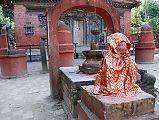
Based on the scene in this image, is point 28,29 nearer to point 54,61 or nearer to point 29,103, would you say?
point 54,61

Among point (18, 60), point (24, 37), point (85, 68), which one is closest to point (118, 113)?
point (85, 68)

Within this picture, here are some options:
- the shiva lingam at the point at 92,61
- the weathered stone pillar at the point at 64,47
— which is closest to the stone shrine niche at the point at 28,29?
the weathered stone pillar at the point at 64,47

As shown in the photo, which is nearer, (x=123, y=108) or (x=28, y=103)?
(x=123, y=108)

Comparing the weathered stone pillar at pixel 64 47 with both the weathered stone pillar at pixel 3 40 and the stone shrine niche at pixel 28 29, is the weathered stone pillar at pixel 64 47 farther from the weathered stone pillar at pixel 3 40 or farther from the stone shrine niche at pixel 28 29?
the stone shrine niche at pixel 28 29

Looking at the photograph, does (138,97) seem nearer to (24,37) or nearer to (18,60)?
(18,60)

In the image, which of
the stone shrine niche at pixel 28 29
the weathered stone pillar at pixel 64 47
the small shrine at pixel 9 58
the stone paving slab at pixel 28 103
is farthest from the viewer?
the stone shrine niche at pixel 28 29

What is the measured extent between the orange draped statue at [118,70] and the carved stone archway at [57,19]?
273 centimetres

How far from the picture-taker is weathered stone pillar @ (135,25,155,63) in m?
12.4

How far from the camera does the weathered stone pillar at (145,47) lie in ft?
40.8

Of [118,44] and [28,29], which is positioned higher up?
[28,29]

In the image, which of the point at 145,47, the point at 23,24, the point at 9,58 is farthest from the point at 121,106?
the point at 23,24

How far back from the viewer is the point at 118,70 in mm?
2842

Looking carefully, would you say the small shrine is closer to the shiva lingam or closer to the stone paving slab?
the stone paving slab

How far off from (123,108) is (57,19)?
3320mm
